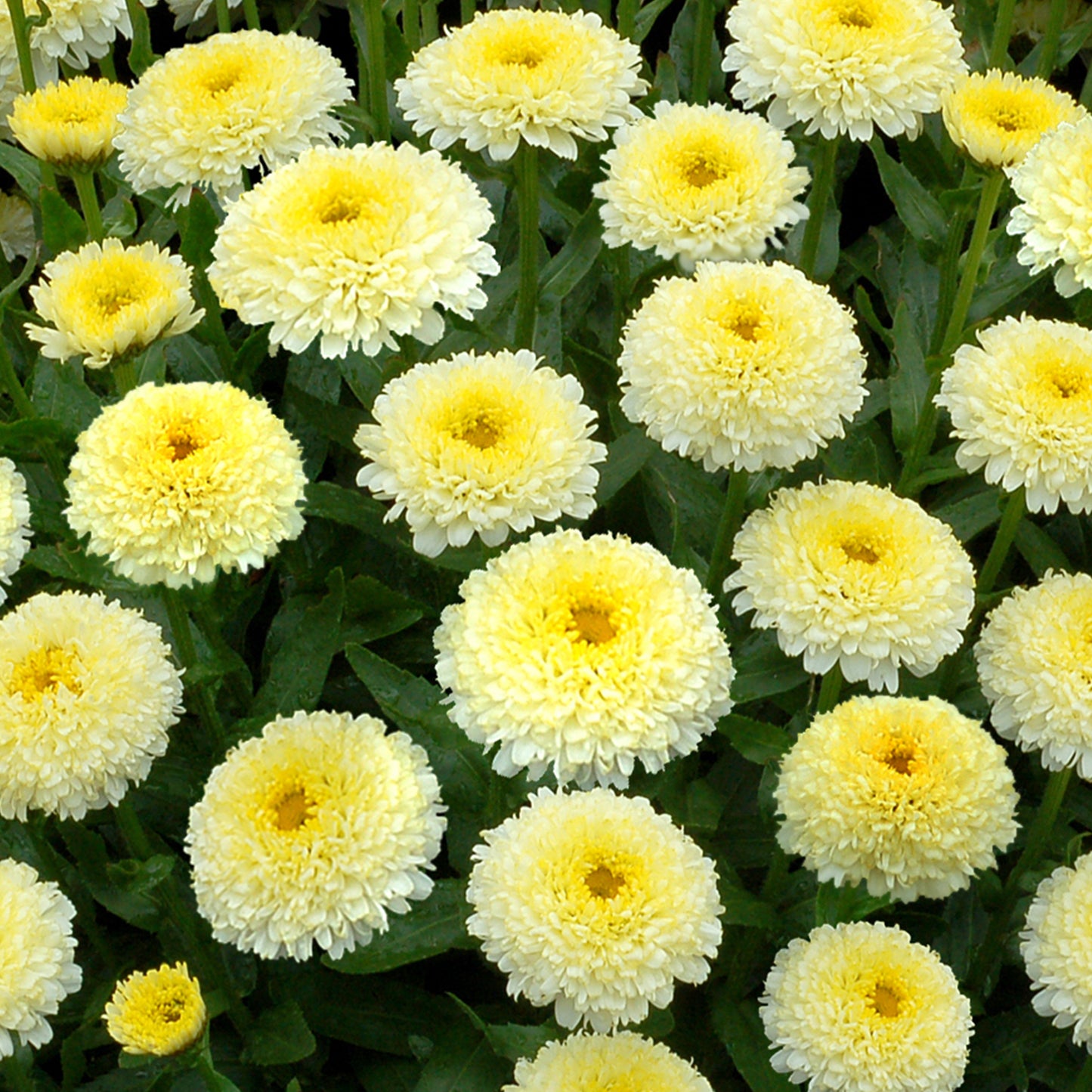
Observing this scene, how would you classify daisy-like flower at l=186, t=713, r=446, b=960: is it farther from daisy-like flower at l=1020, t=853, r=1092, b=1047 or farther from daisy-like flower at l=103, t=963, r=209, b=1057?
daisy-like flower at l=1020, t=853, r=1092, b=1047

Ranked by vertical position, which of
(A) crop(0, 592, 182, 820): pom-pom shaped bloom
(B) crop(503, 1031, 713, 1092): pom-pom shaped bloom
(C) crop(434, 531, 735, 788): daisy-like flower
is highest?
(C) crop(434, 531, 735, 788): daisy-like flower

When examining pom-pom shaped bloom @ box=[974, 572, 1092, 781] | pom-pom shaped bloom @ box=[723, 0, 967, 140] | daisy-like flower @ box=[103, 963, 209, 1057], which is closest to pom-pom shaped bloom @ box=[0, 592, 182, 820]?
daisy-like flower @ box=[103, 963, 209, 1057]

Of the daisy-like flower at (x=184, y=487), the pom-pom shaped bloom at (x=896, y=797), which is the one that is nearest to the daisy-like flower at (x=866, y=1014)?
the pom-pom shaped bloom at (x=896, y=797)

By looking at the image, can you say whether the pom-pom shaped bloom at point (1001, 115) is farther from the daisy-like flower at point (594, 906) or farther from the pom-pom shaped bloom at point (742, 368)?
the daisy-like flower at point (594, 906)

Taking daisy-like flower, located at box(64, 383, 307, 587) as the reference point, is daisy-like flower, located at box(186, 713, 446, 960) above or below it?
below

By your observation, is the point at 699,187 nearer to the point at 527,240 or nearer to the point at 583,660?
the point at 527,240

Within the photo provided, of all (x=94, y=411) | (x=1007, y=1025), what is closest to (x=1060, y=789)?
(x=1007, y=1025)
